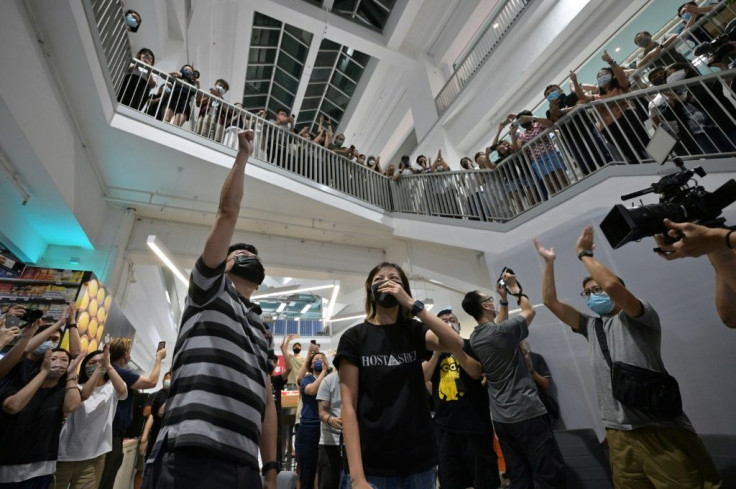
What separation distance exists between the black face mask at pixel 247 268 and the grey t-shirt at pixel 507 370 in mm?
1932

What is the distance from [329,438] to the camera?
339cm

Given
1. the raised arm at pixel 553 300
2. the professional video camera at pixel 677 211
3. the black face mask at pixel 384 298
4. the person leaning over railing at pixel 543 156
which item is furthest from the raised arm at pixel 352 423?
the person leaning over railing at pixel 543 156

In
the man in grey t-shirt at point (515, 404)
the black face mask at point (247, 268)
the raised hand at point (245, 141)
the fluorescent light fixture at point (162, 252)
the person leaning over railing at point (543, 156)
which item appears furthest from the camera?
the person leaning over railing at point (543, 156)

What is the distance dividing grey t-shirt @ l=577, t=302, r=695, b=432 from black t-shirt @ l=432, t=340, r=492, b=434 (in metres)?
0.88

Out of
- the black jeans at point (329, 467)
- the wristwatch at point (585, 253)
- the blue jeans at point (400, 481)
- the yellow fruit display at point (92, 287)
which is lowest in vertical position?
the black jeans at point (329, 467)

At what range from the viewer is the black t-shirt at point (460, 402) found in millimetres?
2730

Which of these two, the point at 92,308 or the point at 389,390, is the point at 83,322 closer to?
the point at 92,308

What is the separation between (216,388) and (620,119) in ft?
17.9

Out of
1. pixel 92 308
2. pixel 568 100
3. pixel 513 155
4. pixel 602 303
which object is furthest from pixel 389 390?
pixel 568 100

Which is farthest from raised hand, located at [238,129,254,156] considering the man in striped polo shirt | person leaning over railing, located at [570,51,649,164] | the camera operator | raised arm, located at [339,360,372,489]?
person leaning over railing, located at [570,51,649,164]

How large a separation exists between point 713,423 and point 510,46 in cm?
864

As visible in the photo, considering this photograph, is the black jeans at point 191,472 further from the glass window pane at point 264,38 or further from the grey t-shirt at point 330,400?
the glass window pane at point 264,38

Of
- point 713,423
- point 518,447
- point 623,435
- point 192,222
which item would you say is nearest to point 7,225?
point 192,222

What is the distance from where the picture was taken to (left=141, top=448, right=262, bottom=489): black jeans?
100cm
